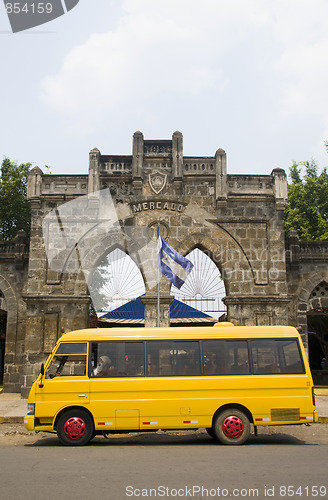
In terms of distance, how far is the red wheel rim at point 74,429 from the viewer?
906cm

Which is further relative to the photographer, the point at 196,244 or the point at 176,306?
the point at 176,306

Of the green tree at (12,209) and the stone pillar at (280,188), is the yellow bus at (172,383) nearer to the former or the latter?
the stone pillar at (280,188)

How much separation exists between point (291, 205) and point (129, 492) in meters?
23.4

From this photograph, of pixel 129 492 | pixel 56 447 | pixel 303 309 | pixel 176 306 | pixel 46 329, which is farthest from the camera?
pixel 176 306

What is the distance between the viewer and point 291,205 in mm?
27422

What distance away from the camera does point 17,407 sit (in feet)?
44.2

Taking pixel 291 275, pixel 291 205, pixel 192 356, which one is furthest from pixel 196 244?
pixel 291 205

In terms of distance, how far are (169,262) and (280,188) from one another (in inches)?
167

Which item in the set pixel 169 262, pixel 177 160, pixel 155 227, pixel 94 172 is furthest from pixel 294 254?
pixel 94 172

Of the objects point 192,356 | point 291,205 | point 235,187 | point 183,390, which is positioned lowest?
point 183,390

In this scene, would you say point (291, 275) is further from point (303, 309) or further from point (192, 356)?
point (192, 356)

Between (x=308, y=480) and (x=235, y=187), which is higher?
(x=235, y=187)

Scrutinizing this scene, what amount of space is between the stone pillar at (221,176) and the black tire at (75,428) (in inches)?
343

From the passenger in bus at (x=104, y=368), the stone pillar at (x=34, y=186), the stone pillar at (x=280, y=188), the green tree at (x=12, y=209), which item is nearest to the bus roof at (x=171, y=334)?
the passenger in bus at (x=104, y=368)
